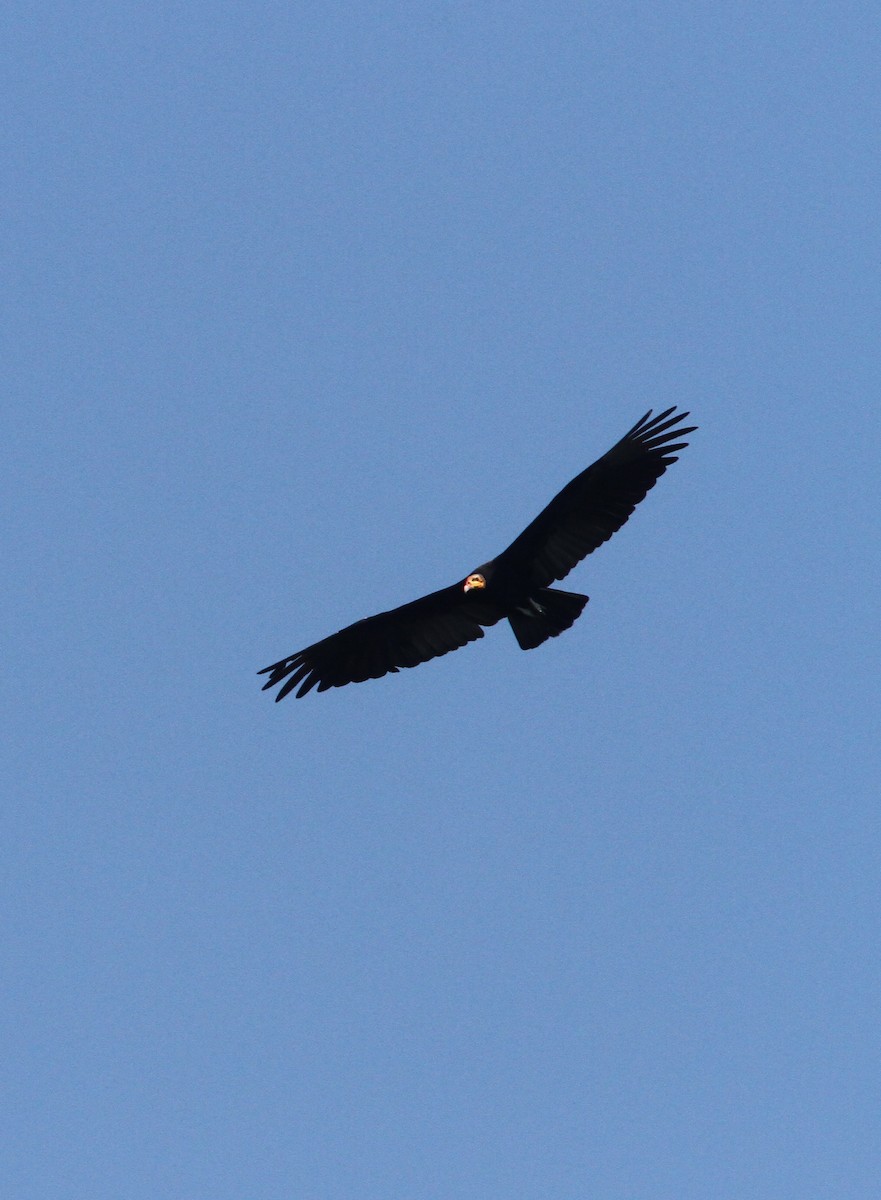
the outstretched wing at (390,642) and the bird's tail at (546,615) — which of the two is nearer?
the bird's tail at (546,615)

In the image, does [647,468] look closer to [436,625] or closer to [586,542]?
[586,542]

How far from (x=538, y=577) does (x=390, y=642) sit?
6.09 feet

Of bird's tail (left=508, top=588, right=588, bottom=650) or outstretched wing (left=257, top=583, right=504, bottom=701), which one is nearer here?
bird's tail (left=508, top=588, right=588, bottom=650)

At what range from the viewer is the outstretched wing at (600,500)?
15.9 m

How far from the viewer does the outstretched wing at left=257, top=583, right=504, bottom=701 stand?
1700 centimetres

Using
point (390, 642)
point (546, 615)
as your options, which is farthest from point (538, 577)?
point (390, 642)

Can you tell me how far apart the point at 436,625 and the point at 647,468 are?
8.97ft

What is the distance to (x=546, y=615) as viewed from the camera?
1628cm

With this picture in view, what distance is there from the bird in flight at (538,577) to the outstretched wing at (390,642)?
1 centimetres

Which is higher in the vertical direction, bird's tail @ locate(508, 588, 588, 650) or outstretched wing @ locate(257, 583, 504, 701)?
outstretched wing @ locate(257, 583, 504, 701)

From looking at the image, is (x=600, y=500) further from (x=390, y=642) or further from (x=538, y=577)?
(x=390, y=642)

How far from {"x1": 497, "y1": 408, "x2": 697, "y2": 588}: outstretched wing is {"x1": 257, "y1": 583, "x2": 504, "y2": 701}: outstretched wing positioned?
0.98m

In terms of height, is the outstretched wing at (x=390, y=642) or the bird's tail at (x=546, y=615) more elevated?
the outstretched wing at (x=390, y=642)

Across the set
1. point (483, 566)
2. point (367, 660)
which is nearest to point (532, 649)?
point (483, 566)
